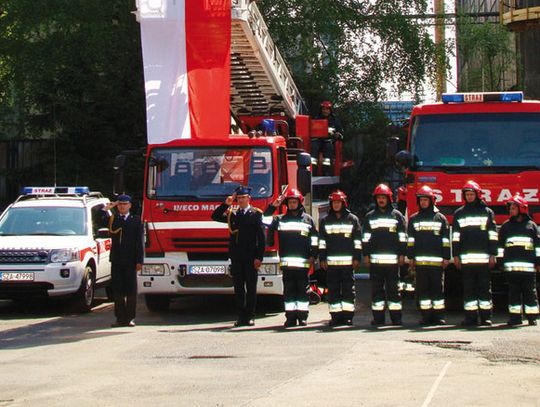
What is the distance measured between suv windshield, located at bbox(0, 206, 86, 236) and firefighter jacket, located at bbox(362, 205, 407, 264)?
513cm

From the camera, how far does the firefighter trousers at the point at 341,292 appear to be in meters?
14.0

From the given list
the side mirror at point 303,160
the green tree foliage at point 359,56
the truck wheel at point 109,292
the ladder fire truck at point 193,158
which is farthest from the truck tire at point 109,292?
the green tree foliage at point 359,56

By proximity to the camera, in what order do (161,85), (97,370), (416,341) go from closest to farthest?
(97,370) < (416,341) < (161,85)

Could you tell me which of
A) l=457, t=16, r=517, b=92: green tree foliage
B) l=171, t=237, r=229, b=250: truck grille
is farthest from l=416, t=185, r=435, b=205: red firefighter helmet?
l=457, t=16, r=517, b=92: green tree foliage

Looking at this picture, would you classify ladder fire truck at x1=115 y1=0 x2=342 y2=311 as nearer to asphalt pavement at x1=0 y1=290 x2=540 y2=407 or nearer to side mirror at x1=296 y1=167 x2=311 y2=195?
side mirror at x1=296 y1=167 x2=311 y2=195

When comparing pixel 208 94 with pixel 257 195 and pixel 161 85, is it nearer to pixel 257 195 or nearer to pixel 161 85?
pixel 161 85

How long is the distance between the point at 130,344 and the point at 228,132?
4.22m

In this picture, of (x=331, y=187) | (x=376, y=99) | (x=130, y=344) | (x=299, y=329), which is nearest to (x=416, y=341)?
(x=299, y=329)

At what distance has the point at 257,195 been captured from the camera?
15227 mm

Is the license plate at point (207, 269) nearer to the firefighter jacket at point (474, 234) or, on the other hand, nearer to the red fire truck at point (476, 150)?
the red fire truck at point (476, 150)

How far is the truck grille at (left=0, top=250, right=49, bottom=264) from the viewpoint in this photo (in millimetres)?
15898

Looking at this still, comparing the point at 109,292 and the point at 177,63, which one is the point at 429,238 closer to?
the point at 177,63

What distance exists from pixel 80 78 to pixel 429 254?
14093 mm

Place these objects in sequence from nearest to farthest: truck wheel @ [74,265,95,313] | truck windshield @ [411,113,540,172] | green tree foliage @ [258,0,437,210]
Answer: truck windshield @ [411,113,540,172]
truck wheel @ [74,265,95,313]
green tree foliage @ [258,0,437,210]
